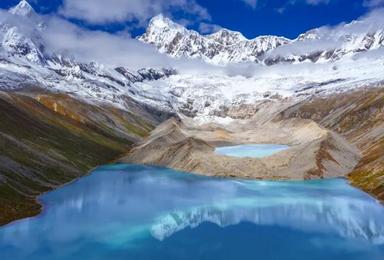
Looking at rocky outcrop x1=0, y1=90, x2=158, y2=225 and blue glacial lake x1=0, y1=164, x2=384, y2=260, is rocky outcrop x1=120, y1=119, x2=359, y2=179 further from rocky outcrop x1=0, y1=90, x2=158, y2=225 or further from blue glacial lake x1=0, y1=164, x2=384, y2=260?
rocky outcrop x1=0, y1=90, x2=158, y2=225

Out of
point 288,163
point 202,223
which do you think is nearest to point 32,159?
point 202,223

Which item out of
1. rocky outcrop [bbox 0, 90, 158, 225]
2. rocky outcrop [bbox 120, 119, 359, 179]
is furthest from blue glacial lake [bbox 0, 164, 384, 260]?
rocky outcrop [bbox 120, 119, 359, 179]

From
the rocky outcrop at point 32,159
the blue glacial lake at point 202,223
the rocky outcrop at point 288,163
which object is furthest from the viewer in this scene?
the rocky outcrop at point 288,163

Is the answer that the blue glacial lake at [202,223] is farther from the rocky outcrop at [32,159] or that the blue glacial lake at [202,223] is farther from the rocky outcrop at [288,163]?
the rocky outcrop at [288,163]

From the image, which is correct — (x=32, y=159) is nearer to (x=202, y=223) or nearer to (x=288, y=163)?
(x=202, y=223)

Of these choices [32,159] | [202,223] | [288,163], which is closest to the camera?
[202,223]

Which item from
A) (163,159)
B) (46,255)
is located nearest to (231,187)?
(163,159)

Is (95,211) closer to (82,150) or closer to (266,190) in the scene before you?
(266,190)

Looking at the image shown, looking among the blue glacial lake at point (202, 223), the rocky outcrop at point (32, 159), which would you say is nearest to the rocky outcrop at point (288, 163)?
the blue glacial lake at point (202, 223)
